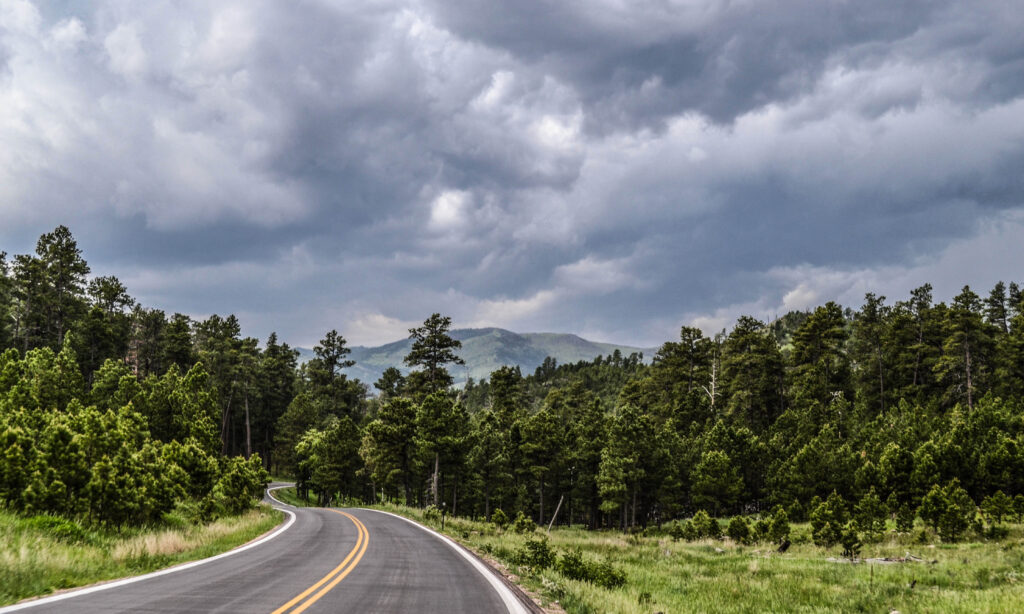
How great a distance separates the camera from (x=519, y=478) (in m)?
59.3

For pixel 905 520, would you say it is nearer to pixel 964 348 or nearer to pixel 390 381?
pixel 964 348

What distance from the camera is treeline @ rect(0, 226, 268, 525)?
16.3 meters

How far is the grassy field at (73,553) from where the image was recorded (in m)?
8.41

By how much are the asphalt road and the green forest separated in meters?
7.62

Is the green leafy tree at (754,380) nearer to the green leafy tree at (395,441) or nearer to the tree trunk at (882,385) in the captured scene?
the tree trunk at (882,385)

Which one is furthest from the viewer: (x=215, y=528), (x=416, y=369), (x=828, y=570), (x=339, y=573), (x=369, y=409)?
(x=369, y=409)

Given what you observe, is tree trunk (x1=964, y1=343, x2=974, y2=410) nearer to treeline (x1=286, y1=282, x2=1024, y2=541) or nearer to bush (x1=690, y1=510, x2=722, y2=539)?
treeline (x1=286, y1=282, x2=1024, y2=541)

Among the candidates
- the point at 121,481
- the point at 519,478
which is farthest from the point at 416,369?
the point at 121,481

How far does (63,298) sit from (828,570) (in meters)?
84.5

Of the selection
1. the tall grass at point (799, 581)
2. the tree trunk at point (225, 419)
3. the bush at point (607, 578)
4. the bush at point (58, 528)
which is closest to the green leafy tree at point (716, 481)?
the tall grass at point (799, 581)

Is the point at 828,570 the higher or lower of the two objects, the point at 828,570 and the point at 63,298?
the lower

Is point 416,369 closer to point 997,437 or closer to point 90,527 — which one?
point 90,527

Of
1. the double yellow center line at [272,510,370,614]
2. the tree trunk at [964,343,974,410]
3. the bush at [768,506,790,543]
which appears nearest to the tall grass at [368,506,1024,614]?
the bush at [768,506,790,543]

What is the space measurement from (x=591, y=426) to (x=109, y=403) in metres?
48.2
